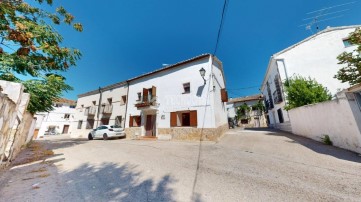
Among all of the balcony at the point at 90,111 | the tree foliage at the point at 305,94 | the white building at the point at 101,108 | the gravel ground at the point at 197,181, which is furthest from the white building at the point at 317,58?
the balcony at the point at 90,111

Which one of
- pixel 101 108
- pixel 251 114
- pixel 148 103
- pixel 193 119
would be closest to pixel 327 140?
pixel 193 119

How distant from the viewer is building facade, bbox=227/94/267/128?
102ft

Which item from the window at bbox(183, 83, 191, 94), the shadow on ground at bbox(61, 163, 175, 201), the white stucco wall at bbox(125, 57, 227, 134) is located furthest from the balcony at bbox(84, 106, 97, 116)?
the shadow on ground at bbox(61, 163, 175, 201)

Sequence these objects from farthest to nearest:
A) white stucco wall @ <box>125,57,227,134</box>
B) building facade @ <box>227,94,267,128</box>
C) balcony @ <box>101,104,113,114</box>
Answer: building facade @ <box>227,94,267,128</box> → balcony @ <box>101,104,113,114</box> → white stucco wall @ <box>125,57,227,134</box>

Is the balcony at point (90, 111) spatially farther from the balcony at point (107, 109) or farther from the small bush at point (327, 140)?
the small bush at point (327, 140)

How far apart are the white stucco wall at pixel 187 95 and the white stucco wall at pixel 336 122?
572cm

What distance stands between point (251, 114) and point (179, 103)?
26.0 m

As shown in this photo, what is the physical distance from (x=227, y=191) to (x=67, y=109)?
4122 cm

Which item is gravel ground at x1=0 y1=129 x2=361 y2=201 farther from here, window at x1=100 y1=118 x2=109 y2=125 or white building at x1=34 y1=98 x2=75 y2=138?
white building at x1=34 y1=98 x2=75 y2=138

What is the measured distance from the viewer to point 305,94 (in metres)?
9.67

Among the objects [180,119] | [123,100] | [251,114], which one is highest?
[123,100]

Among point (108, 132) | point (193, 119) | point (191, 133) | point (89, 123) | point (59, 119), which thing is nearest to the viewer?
point (191, 133)

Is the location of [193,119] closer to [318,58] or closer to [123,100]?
[123,100]

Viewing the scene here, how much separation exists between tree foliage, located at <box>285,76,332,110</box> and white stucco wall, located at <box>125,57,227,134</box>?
5.61 metres
